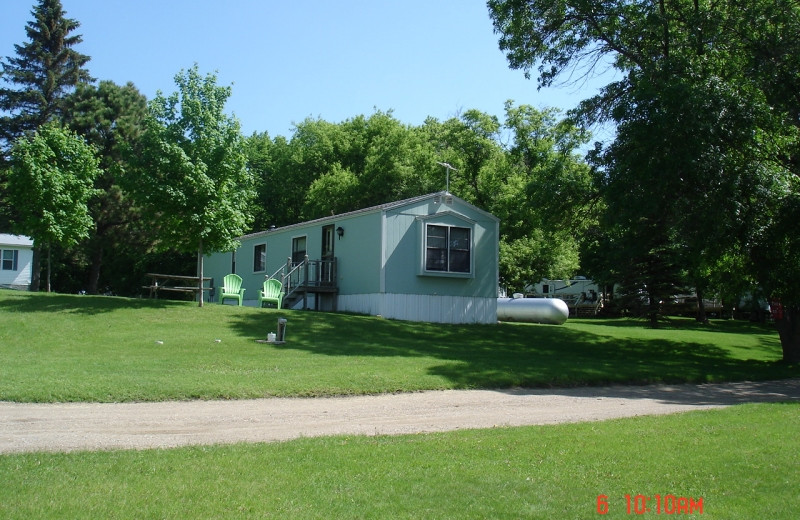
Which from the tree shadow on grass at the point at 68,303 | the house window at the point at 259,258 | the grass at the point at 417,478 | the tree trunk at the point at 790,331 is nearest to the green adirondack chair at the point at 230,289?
the tree shadow on grass at the point at 68,303

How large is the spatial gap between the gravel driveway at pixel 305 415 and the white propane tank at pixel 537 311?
1532cm

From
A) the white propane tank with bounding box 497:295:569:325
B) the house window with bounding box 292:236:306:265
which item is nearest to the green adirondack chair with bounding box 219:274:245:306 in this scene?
the house window with bounding box 292:236:306:265

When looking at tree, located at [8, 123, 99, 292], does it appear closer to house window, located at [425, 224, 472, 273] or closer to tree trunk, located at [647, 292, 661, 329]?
house window, located at [425, 224, 472, 273]

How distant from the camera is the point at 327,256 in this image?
25.4m

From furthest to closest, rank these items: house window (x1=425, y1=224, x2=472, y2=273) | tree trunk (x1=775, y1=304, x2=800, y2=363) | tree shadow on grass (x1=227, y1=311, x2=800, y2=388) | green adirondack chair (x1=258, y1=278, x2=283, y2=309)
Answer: house window (x1=425, y1=224, x2=472, y2=273), green adirondack chair (x1=258, y1=278, x2=283, y2=309), tree trunk (x1=775, y1=304, x2=800, y2=363), tree shadow on grass (x1=227, y1=311, x2=800, y2=388)

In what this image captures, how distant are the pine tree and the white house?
6.18 meters

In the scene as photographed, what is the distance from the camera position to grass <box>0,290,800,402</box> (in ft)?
36.6

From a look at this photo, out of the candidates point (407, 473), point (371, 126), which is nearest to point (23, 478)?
point (407, 473)

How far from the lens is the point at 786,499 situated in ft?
17.5

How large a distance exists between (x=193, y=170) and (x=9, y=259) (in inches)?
1010
